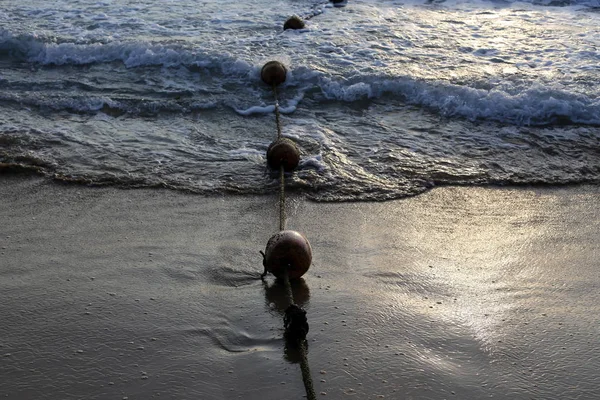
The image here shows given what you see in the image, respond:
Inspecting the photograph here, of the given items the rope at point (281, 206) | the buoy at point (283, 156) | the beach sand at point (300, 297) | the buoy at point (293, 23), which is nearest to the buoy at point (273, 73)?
the buoy at point (293, 23)

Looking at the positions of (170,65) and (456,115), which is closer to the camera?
(456,115)

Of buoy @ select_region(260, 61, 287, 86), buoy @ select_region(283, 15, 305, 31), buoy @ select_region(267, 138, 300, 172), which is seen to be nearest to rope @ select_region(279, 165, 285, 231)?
buoy @ select_region(267, 138, 300, 172)

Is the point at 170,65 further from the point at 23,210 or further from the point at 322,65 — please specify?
the point at 23,210

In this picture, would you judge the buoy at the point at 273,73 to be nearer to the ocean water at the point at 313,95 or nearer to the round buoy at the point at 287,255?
the ocean water at the point at 313,95

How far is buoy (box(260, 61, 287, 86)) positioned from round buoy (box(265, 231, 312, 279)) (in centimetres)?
497

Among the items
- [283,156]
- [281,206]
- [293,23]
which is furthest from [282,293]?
[293,23]

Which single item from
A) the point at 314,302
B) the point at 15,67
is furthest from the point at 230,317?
the point at 15,67

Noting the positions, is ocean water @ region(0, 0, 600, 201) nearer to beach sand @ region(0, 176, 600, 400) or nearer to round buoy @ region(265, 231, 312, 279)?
beach sand @ region(0, 176, 600, 400)

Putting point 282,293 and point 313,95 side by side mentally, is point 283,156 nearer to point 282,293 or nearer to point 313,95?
point 282,293

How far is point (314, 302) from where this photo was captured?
405cm

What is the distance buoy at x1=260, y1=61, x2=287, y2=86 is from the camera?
29.0 feet

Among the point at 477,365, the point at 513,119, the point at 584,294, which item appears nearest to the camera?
the point at 477,365

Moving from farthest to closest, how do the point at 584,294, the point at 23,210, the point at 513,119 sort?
the point at 513,119
the point at 23,210
the point at 584,294

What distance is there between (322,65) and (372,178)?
3.81 m
